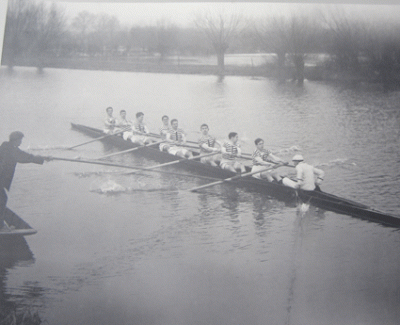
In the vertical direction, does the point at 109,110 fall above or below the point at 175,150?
above

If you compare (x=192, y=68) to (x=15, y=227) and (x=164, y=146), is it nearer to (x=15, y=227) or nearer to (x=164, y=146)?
(x=164, y=146)

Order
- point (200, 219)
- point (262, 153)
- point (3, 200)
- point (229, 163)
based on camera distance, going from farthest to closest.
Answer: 1. point (229, 163)
2. point (262, 153)
3. point (200, 219)
4. point (3, 200)

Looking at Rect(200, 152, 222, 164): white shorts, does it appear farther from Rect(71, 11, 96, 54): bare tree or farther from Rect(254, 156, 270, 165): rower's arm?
Rect(71, 11, 96, 54): bare tree

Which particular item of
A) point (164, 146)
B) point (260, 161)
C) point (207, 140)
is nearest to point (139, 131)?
point (164, 146)

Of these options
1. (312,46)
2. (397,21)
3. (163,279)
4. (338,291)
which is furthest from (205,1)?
(338,291)

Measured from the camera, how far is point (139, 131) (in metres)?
3.84

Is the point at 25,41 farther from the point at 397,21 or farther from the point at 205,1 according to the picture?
the point at 397,21

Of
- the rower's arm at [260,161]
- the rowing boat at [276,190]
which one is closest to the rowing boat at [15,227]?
the rowing boat at [276,190]

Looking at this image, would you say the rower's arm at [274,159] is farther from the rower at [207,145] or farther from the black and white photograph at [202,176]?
the rower at [207,145]

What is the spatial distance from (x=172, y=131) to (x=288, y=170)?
1188 millimetres

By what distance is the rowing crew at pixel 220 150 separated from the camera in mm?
3285

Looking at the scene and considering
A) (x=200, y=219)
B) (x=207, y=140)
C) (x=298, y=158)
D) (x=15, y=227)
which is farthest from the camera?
(x=207, y=140)

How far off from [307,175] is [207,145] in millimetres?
1058

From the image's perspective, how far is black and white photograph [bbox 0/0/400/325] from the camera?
8.30 ft
